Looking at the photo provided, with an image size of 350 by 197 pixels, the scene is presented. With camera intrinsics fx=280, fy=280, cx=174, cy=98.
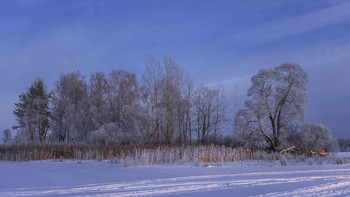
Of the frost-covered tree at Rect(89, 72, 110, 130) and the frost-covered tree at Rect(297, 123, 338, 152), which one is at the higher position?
the frost-covered tree at Rect(89, 72, 110, 130)

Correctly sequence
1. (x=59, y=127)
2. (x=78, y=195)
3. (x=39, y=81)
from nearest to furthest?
(x=78, y=195) < (x=59, y=127) < (x=39, y=81)

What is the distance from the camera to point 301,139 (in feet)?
62.9

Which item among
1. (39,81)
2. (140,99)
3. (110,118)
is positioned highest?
(39,81)

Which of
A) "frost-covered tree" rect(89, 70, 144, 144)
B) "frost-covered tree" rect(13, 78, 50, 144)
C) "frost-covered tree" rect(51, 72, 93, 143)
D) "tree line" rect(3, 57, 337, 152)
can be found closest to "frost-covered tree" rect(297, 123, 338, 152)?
"tree line" rect(3, 57, 337, 152)

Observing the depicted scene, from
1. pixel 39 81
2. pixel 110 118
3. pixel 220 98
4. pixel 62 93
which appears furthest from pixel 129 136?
pixel 39 81

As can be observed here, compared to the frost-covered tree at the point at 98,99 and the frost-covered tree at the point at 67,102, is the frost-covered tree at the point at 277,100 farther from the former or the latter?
the frost-covered tree at the point at 67,102

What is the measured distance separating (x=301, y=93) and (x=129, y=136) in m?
16.7

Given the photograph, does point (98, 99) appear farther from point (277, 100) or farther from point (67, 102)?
point (277, 100)

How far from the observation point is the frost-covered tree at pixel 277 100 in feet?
62.1

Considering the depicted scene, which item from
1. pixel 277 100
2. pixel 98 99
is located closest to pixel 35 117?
pixel 98 99

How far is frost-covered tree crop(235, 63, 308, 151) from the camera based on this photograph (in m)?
18.9

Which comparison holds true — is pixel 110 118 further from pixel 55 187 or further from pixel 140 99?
pixel 55 187

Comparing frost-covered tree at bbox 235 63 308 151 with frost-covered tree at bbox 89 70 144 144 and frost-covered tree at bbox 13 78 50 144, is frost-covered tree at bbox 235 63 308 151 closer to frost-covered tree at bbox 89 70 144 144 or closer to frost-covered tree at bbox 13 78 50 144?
frost-covered tree at bbox 89 70 144 144

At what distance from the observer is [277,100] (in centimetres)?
2008
